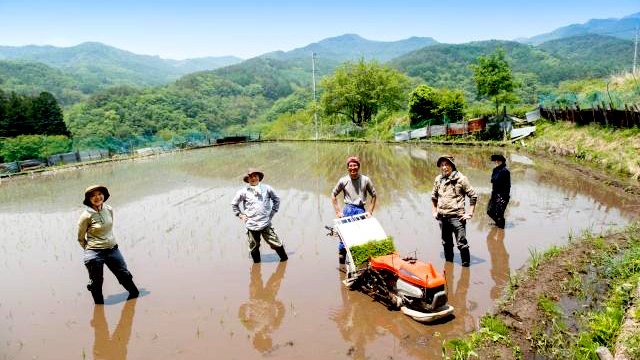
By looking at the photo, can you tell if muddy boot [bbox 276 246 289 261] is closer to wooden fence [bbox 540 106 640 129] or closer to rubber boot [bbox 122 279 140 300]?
rubber boot [bbox 122 279 140 300]

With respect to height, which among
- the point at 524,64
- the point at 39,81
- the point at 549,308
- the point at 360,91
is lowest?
the point at 549,308

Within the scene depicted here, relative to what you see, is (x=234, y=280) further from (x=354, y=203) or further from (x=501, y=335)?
(x=501, y=335)

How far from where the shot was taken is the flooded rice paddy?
5141 mm

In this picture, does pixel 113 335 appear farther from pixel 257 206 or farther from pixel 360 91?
pixel 360 91

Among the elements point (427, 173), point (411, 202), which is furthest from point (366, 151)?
point (411, 202)

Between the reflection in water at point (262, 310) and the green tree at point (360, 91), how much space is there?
40752mm

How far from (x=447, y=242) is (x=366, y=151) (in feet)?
69.3

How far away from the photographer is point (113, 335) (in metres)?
5.50

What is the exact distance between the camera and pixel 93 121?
90062 millimetres

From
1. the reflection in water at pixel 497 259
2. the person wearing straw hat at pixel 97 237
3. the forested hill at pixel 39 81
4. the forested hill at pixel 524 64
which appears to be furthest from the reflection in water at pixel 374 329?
the forested hill at pixel 39 81

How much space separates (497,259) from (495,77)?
22.9m

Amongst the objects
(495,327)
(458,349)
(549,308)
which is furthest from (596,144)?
(458,349)

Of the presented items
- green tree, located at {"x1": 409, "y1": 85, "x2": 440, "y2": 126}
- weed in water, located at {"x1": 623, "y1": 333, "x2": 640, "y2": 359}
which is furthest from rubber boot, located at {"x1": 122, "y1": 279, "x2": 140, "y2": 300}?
green tree, located at {"x1": 409, "y1": 85, "x2": 440, "y2": 126}

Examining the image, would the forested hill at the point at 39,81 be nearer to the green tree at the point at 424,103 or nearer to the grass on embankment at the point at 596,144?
the green tree at the point at 424,103
